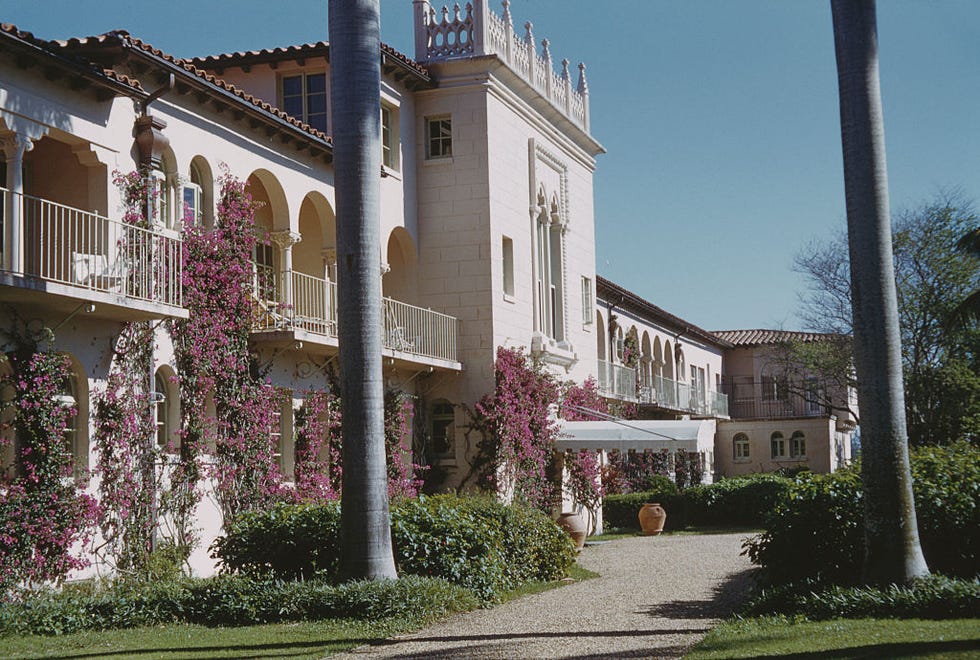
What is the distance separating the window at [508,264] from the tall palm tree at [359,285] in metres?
13.4

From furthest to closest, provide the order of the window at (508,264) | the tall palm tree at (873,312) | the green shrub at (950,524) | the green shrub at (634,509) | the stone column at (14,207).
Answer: the green shrub at (634,509) < the window at (508,264) < the stone column at (14,207) < the green shrub at (950,524) < the tall palm tree at (873,312)

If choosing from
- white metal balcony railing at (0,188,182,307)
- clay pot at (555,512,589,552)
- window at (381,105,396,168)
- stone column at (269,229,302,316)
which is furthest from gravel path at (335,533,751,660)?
window at (381,105,396,168)

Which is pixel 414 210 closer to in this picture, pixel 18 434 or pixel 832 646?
pixel 18 434

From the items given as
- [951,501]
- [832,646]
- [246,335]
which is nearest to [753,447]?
[246,335]

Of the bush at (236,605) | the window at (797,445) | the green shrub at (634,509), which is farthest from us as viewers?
the window at (797,445)

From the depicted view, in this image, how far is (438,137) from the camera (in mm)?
27078

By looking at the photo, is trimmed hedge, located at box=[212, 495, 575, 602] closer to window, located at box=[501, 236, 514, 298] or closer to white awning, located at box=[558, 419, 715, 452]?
white awning, located at box=[558, 419, 715, 452]

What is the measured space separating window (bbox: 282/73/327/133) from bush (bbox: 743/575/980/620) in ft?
52.0

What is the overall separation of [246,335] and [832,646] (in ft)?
40.5

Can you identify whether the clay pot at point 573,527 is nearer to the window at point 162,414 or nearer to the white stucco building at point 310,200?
the white stucco building at point 310,200

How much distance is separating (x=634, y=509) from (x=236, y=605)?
22.6 metres

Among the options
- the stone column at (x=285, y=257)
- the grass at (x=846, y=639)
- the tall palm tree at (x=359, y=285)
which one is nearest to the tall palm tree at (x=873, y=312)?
the grass at (x=846, y=639)

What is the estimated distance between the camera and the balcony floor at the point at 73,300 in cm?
1426

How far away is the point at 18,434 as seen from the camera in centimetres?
1509
